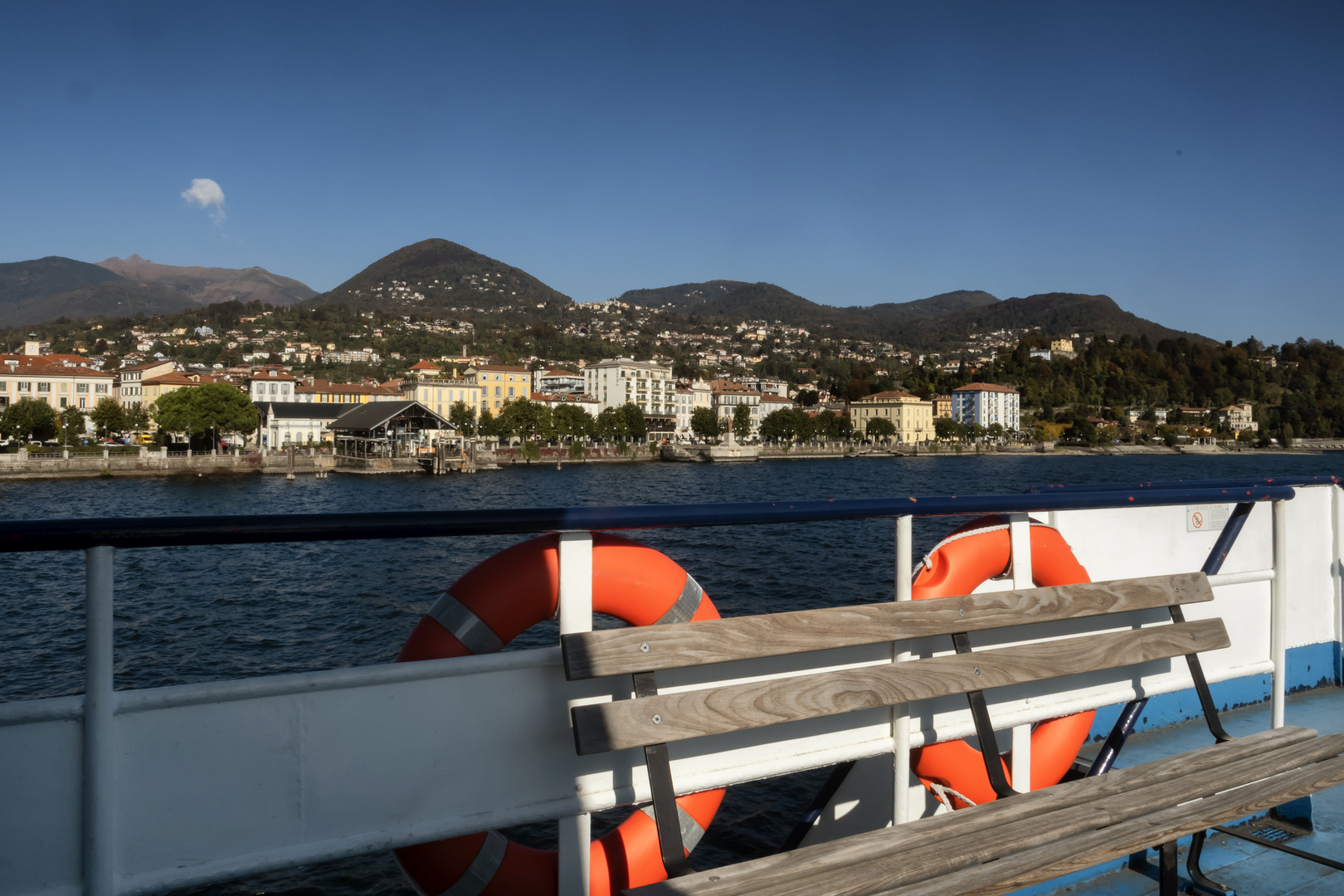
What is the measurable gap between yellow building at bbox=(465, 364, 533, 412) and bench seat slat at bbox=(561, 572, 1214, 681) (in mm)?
89905

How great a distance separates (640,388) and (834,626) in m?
99.6

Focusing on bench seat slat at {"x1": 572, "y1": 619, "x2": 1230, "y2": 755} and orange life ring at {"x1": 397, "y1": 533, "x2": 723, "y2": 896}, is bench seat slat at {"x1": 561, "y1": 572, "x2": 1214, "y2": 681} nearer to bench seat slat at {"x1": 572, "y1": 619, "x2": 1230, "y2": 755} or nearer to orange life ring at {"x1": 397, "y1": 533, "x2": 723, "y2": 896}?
bench seat slat at {"x1": 572, "y1": 619, "x2": 1230, "y2": 755}

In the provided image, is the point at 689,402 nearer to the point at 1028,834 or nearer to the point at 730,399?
the point at 730,399

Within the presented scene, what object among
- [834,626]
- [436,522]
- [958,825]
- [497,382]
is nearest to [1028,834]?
[958,825]

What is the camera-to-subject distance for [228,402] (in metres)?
59.4

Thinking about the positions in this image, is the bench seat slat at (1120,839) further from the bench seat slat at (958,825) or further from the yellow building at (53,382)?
the yellow building at (53,382)

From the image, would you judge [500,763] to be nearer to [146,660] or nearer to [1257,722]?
[1257,722]

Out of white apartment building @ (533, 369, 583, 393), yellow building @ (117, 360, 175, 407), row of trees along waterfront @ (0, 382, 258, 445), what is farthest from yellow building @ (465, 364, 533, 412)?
row of trees along waterfront @ (0, 382, 258, 445)

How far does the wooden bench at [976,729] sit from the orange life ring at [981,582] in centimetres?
18

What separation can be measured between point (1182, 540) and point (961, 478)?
199 feet

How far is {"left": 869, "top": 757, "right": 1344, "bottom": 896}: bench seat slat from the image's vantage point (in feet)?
4.76

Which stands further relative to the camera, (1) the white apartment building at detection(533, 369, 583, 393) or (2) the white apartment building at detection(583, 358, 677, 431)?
(1) the white apartment building at detection(533, 369, 583, 393)

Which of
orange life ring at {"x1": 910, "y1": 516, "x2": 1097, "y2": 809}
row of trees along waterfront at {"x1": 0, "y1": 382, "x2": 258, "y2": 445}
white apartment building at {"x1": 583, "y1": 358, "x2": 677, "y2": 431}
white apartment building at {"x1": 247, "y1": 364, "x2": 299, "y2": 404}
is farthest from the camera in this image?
white apartment building at {"x1": 583, "y1": 358, "x2": 677, "y2": 431}

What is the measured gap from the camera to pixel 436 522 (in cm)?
138
